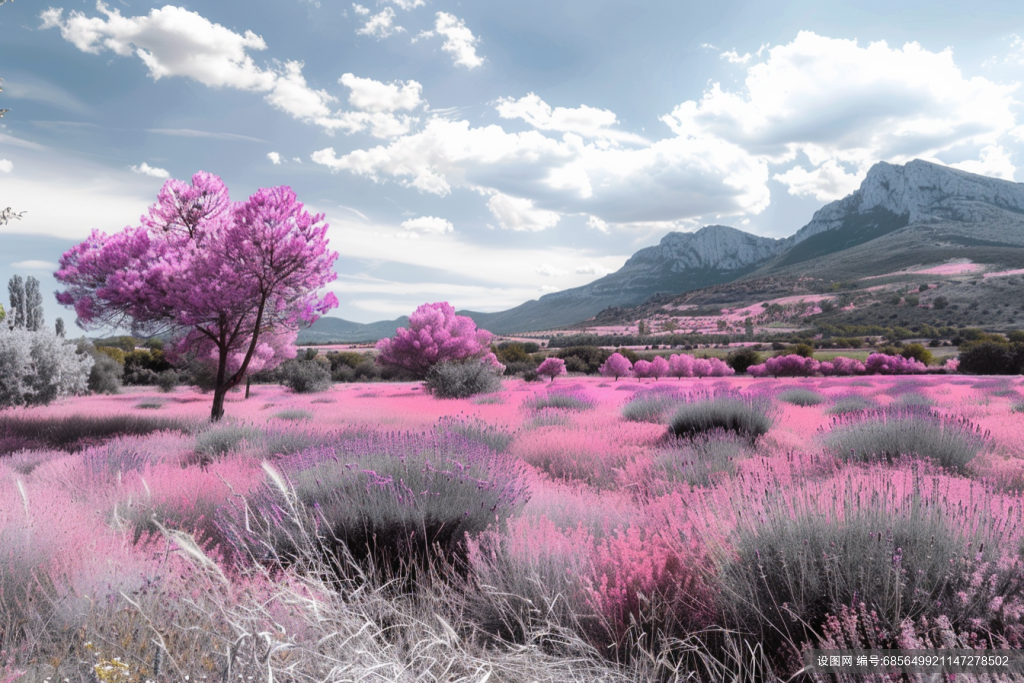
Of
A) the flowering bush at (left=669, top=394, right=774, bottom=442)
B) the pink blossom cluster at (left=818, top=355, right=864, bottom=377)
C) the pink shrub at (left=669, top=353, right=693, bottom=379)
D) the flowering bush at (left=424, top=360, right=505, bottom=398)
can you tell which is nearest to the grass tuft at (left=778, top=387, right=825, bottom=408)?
the flowering bush at (left=669, top=394, right=774, bottom=442)

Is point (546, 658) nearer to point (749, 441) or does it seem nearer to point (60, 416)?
point (749, 441)

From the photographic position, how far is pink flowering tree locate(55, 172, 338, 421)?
8.90 metres

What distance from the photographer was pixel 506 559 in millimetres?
3006

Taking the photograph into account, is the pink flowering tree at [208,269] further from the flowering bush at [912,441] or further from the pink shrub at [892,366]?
the pink shrub at [892,366]

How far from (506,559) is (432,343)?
553 inches

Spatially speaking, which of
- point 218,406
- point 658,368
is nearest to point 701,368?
point 658,368

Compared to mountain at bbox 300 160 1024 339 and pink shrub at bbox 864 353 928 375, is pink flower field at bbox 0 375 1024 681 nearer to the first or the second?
pink shrub at bbox 864 353 928 375

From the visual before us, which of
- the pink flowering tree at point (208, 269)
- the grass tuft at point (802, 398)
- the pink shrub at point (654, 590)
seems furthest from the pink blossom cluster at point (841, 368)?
the pink shrub at point (654, 590)

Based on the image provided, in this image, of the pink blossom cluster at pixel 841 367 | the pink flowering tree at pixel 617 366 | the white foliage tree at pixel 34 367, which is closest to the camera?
the white foliage tree at pixel 34 367

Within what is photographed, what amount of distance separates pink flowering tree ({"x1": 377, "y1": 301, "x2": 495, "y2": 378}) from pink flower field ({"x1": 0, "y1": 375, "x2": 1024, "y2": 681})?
10.8 metres

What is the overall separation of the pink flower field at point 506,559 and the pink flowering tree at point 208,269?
4.02 metres

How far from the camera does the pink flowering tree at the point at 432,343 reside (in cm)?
1675

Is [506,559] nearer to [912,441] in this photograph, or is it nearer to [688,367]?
[912,441]

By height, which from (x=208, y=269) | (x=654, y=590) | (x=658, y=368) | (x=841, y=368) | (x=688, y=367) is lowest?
(x=841, y=368)
